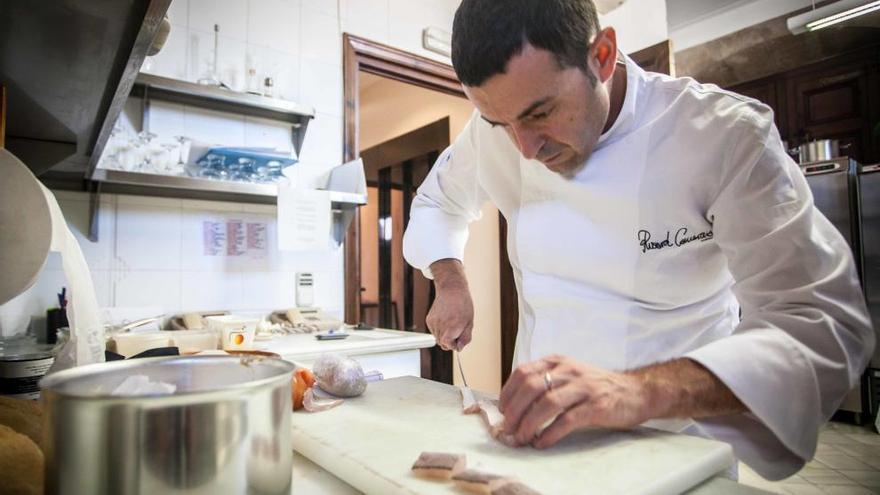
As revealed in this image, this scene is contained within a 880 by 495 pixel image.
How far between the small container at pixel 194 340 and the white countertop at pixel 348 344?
154mm

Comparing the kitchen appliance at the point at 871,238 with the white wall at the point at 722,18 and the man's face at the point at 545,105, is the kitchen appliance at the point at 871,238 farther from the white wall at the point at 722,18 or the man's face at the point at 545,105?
the man's face at the point at 545,105

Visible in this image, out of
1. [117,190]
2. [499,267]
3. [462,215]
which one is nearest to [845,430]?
[499,267]

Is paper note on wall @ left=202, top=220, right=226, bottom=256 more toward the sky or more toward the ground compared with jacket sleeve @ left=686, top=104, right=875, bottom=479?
more toward the sky

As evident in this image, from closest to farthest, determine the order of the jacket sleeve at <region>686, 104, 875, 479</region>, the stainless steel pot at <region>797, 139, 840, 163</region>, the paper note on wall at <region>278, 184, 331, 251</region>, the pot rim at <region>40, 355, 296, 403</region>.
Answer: the pot rim at <region>40, 355, 296, 403</region> → the jacket sleeve at <region>686, 104, 875, 479</region> → the paper note on wall at <region>278, 184, 331, 251</region> → the stainless steel pot at <region>797, 139, 840, 163</region>

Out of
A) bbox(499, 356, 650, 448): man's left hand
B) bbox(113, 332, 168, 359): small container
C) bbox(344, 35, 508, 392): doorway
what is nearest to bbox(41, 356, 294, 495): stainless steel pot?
bbox(499, 356, 650, 448): man's left hand

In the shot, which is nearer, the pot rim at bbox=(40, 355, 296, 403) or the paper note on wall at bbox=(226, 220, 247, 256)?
the pot rim at bbox=(40, 355, 296, 403)

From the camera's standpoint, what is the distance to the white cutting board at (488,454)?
0.52 meters

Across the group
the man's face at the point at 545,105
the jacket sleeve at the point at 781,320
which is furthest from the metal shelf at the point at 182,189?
the jacket sleeve at the point at 781,320

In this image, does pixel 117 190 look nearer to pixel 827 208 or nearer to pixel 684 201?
pixel 684 201

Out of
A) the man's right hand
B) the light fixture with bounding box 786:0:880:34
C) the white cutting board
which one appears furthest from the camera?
the light fixture with bounding box 786:0:880:34

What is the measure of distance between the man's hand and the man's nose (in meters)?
0.42

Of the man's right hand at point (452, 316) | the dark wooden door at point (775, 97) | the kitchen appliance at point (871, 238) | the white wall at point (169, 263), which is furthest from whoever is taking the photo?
the dark wooden door at point (775, 97)

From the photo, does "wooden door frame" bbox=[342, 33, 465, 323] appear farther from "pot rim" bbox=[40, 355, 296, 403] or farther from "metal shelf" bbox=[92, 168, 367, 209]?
"pot rim" bbox=[40, 355, 296, 403]

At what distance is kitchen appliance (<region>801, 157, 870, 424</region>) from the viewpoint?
374 cm
